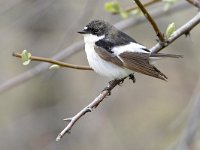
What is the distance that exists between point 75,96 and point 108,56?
11.8 ft

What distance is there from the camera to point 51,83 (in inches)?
265

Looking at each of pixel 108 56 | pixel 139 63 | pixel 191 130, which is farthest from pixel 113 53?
pixel 191 130

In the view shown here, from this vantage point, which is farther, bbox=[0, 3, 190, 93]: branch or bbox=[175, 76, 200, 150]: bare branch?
bbox=[0, 3, 190, 93]: branch

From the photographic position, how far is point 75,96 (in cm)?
735

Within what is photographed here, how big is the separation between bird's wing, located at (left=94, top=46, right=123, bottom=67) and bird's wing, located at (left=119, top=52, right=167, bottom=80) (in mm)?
35

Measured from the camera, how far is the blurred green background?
648 cm

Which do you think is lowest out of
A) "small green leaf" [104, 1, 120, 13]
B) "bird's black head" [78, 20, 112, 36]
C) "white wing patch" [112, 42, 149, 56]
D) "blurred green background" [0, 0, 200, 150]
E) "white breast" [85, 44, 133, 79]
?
"blurred green background" [0, 0, 200, 150]

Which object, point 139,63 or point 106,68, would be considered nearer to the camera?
point 139,63

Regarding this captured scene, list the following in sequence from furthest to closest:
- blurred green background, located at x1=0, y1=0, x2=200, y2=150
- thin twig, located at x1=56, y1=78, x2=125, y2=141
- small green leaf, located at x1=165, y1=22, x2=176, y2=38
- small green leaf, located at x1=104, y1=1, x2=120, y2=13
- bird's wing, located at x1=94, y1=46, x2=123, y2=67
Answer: blurred green background, located at x1=0, y1=0, x2=200, y2=150
bird's wing, located at x1=94, y1=46, x2=123, y2=67
small green leaf, located at x1=104, y1=1, x2=120, y2=13
small green leaf, located at x1=165, y1=22, x2=176, y2=38
thin twig, located at x1=56, y1=78, x2=125, y2=141

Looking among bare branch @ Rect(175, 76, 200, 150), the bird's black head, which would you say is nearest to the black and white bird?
the bird's black head

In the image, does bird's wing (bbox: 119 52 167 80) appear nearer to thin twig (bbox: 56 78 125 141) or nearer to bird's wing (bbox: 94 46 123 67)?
bird's wing (bbox: 94 46 123 67)

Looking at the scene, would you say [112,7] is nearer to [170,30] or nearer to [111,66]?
[111,66]

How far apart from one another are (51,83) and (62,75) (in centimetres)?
21

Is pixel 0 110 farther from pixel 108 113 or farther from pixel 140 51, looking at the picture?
pixel 140 51
